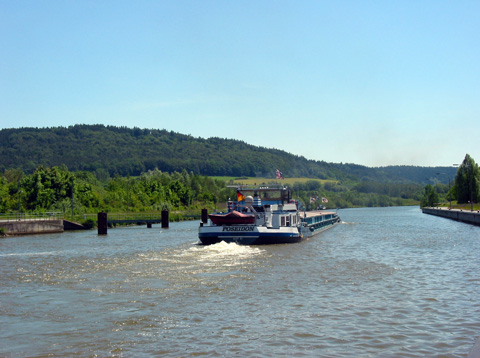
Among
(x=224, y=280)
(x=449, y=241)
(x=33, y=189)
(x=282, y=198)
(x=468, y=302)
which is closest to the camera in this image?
(x=468, y=302)

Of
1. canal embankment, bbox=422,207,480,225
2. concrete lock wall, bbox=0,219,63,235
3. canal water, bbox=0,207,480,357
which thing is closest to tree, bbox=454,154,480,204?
canal embankment, bbox=422,207,480,225

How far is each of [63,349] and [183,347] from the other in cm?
325

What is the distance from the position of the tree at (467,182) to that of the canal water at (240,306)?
94.5 meters

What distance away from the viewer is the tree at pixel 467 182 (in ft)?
391

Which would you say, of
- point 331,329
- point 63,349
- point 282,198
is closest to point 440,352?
point 331,329

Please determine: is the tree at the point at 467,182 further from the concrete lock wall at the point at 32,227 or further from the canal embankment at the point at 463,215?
the concrete lock wall at the point at 32,227

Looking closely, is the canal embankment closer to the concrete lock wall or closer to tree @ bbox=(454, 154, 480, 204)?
tree @ bbox=(454, 154, 480, 204)

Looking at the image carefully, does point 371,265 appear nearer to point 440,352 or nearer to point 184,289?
point 184,289

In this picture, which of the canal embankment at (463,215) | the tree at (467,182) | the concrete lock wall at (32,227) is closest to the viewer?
the concrete lock wall at (32,227)

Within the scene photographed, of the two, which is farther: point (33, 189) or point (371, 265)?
point (33, 189)

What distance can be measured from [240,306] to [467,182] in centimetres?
11770

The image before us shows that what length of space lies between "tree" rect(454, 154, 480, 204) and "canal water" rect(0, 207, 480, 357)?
94.5 meters

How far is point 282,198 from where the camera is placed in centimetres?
4384

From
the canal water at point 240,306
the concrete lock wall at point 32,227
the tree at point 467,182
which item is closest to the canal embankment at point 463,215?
the tree at point 467,182
